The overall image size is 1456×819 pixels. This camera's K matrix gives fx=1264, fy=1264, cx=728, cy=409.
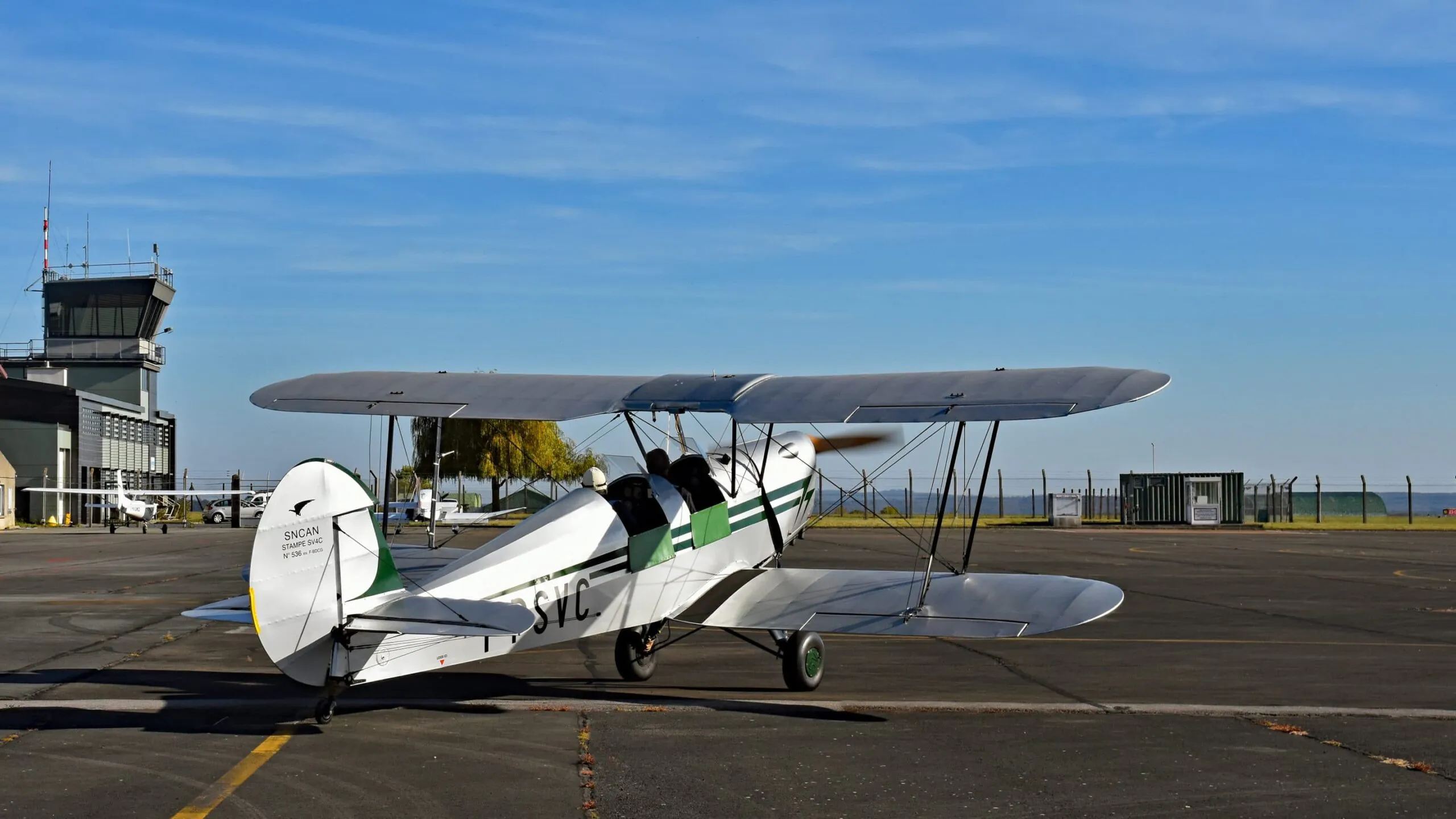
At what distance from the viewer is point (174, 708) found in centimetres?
980

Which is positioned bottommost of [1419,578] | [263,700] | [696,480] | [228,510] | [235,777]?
[228,510]

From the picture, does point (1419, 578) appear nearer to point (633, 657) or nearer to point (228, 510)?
point (633, 657)

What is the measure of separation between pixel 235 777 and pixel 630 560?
11.7 feet

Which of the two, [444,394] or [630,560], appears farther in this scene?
[444,394]

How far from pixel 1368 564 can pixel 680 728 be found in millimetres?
22647

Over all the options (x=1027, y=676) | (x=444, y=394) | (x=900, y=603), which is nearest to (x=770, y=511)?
(x=900, y=603)

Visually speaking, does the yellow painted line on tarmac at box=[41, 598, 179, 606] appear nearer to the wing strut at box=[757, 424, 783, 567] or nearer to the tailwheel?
the wing strut at box=[757, 424, 783, 567]

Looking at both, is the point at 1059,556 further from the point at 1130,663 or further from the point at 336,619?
the point at 336,619

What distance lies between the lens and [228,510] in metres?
68.9

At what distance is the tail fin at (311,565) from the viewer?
787 centimetres

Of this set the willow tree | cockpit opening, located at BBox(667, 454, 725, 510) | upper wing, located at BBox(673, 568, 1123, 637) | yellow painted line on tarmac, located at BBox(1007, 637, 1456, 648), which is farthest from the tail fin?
the willow tree

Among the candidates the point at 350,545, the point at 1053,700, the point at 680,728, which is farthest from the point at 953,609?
the point at 350,545

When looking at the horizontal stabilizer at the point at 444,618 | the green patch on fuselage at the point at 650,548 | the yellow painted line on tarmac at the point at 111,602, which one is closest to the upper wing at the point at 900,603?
the green patch on fuselage at the point at 650,548

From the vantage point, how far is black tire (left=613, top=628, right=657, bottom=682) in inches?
433
